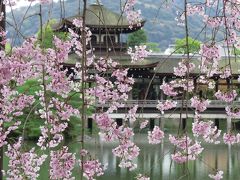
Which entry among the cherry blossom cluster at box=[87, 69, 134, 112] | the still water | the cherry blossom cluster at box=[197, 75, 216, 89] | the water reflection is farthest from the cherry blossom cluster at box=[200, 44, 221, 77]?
the water reflection

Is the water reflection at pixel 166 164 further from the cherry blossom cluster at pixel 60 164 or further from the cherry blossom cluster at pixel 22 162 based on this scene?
the cherry blossom cluster at pixel 60 164

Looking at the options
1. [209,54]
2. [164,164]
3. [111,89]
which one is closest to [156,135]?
[111,89]

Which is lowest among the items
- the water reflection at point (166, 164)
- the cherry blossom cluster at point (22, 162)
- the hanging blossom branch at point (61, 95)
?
the water reflection at point (166, 164)

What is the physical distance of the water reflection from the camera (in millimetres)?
12008

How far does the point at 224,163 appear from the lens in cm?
1407

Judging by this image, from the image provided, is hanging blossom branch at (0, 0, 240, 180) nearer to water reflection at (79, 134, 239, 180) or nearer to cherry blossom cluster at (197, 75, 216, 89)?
cherry blossom cluster at (197, 75, 216, 89)

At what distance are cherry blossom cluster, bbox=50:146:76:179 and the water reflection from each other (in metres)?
7.24

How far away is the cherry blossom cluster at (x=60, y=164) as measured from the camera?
259 centimetres

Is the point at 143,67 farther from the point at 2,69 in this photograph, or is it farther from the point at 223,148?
the point at 2,69

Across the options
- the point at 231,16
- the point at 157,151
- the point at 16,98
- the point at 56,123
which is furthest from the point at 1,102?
the point at 157,151

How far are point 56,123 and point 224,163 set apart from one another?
11.8m

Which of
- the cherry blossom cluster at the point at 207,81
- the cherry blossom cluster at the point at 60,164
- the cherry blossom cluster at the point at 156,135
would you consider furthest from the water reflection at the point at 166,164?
the cherry blossom cluster at the point at 60,164

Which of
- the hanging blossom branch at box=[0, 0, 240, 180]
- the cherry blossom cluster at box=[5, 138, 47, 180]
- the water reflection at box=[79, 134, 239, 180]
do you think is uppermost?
the hanging blossom branch at box=[0, 0, 240, 180]

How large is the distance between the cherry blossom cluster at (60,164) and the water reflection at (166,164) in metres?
7.24
